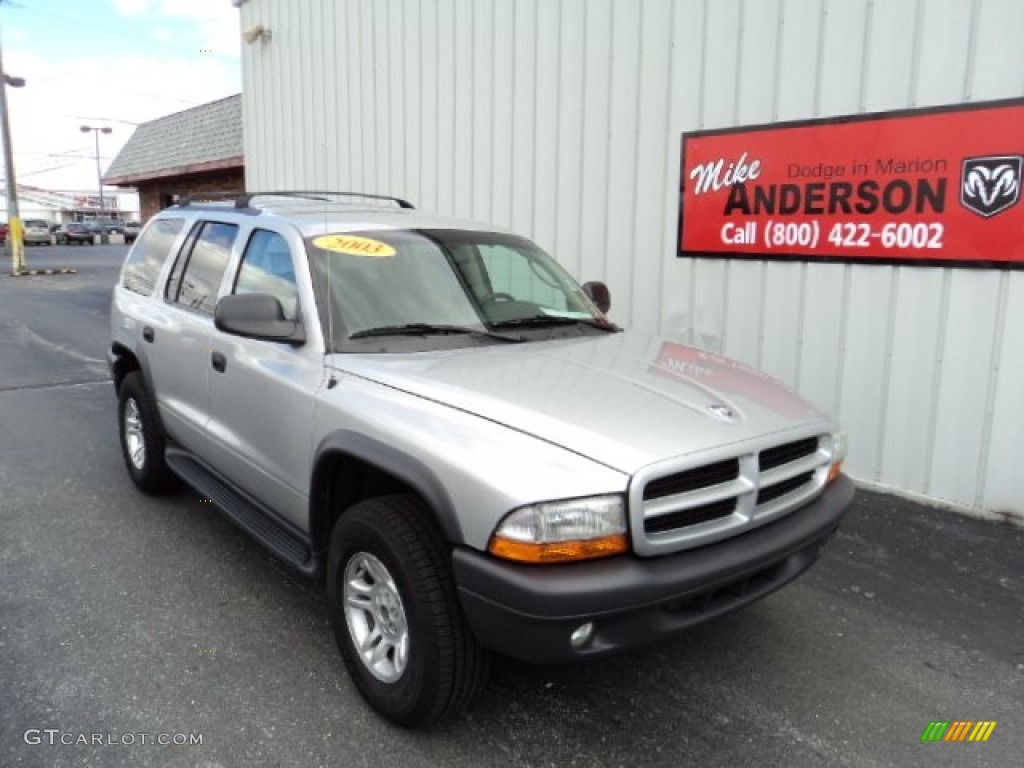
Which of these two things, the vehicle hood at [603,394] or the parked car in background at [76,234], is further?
the parked car in background at [76,234]

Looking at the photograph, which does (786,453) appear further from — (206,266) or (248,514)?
(206,266)

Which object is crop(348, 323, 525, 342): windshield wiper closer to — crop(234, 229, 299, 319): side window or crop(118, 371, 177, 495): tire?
crop(234, 229, 299, 319): side window

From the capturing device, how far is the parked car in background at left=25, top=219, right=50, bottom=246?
138 ft

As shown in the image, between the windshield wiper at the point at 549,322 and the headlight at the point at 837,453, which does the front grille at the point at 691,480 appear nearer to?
the headlight at the point at 837,453

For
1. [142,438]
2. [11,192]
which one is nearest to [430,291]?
[142,438]

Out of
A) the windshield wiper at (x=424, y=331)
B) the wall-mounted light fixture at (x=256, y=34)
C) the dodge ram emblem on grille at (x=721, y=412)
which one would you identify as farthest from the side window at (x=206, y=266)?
the wall-mounted light fixture at (x=256, y=34)

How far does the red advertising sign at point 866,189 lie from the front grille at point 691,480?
3.15 metres

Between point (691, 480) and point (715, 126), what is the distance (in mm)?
4164

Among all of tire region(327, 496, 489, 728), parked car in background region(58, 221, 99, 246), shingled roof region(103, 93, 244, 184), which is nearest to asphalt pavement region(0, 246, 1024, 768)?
tire region(327, 496, 489, 728)

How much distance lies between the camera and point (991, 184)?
15.0 ft

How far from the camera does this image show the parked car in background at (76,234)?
4494cm

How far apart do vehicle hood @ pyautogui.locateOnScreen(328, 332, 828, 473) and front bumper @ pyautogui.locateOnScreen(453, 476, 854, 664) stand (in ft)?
1.07

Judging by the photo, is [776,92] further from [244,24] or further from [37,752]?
[244,24]
